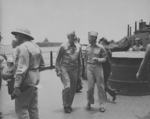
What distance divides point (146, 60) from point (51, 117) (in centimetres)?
247

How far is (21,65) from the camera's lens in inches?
124

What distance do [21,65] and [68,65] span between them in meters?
2.36

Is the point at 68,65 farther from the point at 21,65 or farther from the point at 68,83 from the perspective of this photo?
the point at 21,65

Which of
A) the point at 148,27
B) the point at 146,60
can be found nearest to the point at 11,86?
the point at 146,60

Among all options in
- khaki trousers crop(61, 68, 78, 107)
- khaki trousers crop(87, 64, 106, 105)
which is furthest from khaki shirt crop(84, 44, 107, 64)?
khaki trousers crop(61, 68, 78, 107)

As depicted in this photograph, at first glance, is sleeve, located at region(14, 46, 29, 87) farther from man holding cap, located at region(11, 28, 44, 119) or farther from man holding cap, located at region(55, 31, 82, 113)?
man holding cap, located at region(55, 31, 82, 113)

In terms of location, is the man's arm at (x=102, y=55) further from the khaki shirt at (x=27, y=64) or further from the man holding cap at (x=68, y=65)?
the khaki shirt at (x=27, y=64)

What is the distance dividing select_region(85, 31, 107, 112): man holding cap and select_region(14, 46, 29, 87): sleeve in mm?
2567

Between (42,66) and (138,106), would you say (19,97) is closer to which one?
(42,66)

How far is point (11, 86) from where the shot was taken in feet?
11.8

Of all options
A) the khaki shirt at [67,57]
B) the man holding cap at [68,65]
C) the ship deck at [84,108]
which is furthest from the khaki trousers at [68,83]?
the ship deck at [84,108]

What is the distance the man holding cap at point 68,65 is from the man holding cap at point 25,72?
6.26ft

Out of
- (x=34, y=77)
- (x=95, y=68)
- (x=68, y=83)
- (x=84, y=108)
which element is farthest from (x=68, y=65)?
(x=34, y=77)

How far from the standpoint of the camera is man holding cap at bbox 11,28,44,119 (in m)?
3.15
